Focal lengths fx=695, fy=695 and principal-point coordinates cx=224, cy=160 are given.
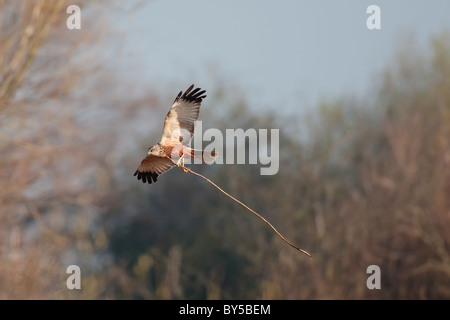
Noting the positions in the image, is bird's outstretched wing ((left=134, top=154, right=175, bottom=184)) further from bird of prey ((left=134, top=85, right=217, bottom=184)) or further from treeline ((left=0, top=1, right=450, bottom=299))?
treeline ((left=0, top=1, right=450, bottom=299))

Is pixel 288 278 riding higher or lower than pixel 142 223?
lower

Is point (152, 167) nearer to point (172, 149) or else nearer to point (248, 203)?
point (172, 149)

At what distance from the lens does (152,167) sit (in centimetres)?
216

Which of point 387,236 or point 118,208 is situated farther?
point 118,208

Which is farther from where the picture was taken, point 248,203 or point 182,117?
point 248,203

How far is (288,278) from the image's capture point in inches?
617

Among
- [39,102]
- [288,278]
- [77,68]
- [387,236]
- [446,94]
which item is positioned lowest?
[288,278]

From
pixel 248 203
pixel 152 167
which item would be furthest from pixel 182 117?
pixel 248 203

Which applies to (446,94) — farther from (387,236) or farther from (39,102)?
(39,102)

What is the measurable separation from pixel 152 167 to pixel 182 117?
Answer: 283 mm

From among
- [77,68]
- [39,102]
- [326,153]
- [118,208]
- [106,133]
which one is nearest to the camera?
[39,102]

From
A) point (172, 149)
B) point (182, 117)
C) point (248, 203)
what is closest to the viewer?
point (172, 149)

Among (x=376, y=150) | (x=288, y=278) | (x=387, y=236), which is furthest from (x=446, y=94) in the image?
(x=288, y=278)

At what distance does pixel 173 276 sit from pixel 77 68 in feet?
23.4
